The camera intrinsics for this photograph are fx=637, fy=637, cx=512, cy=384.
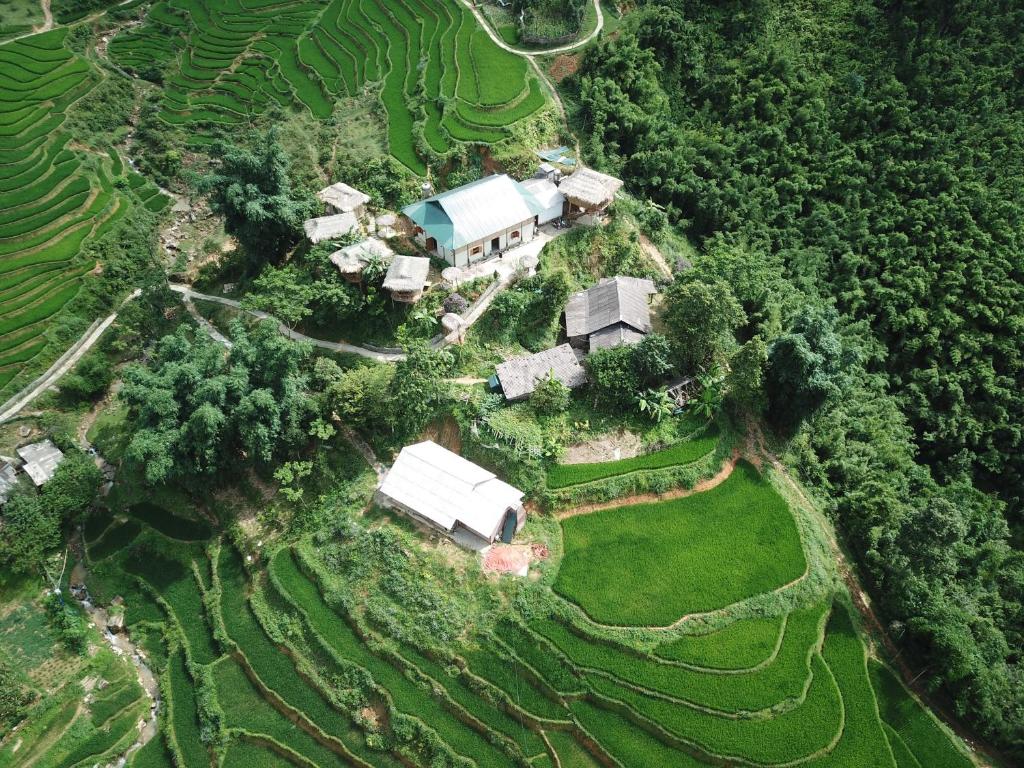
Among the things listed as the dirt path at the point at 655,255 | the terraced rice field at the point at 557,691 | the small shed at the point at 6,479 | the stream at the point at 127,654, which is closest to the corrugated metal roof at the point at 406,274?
the dirt path at the point at 655,255

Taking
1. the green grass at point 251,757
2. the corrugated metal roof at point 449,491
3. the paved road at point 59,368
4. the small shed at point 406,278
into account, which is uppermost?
the small shed at point 406,278

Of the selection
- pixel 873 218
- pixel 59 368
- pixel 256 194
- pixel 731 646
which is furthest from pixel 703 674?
pixel 59 368

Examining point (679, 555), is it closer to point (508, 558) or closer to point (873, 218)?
point (508, 558)

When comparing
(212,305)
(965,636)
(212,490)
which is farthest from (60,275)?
(965,636)

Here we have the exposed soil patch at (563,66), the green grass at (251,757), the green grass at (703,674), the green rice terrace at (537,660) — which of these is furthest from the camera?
the exposed soil patch at (563,66)

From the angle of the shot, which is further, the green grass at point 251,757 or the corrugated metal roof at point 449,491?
the corrugated metal roof at point 449,491

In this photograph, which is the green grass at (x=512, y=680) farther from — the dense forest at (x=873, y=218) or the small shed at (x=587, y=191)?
the small shed at (x=587, y=191)

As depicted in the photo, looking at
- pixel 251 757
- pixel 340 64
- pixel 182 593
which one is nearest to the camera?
pixel 251 757
